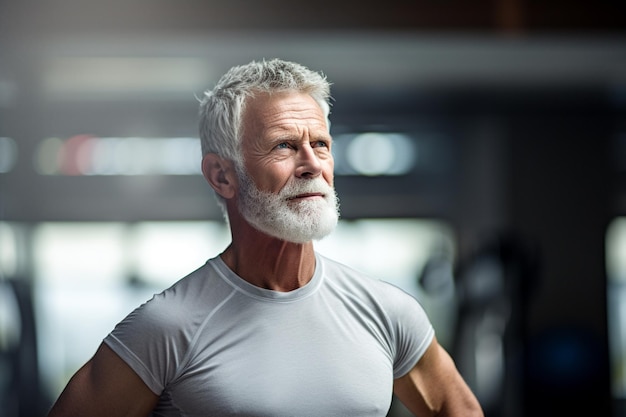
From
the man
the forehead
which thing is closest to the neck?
the man

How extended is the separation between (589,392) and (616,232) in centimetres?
71

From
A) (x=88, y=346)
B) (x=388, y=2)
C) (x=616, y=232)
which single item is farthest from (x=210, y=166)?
(x=616, y=232)

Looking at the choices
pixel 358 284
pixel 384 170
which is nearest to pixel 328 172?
pixel 358 284

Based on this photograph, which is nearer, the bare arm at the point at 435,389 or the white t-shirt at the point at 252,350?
the white t-shirt at the point at 252,350

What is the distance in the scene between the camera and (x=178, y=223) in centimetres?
358

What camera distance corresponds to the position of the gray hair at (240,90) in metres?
0.81

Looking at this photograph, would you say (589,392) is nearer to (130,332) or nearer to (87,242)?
(87,242)

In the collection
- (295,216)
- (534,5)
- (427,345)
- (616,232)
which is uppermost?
(534,5)

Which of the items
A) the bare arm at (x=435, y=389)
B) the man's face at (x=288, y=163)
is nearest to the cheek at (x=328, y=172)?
the man's face at (x=288, y=163)

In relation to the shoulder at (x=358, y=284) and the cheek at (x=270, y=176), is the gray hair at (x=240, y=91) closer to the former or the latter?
the cheek at (x=270, y=176)

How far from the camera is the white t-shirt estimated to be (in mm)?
809

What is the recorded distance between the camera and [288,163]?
802 mm

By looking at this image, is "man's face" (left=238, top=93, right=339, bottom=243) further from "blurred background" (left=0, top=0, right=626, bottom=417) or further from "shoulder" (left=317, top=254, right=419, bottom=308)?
"blurred background" (left=0, top=0, right=626, bottom=417)

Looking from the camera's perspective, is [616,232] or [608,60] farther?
[616,232]
